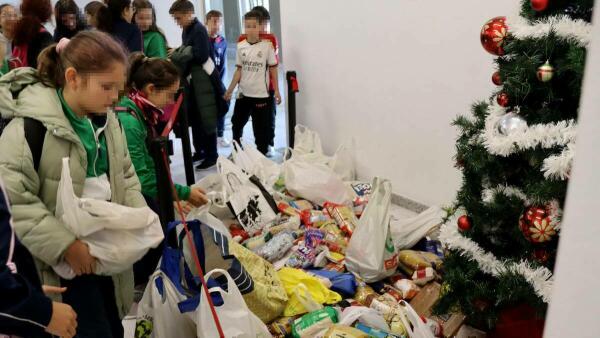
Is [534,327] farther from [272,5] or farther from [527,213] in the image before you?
[272,5]

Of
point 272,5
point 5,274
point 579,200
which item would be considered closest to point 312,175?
point 5,274

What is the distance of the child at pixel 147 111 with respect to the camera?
7.18 ft

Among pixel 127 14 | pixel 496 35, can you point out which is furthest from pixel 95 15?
pixel 496 35

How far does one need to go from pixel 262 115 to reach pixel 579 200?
400 cm

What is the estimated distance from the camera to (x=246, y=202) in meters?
3.06

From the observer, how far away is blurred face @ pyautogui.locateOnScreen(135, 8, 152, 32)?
4.21 meters

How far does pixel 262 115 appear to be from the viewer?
448 cm

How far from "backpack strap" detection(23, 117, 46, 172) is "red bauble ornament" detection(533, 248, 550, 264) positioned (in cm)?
160

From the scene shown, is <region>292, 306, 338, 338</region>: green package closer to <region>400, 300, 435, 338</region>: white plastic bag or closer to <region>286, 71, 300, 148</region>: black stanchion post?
<region>400, 300, 435, 338</region>: white plastic bag

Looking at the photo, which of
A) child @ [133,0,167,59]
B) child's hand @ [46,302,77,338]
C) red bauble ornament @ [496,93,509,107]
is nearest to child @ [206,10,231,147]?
child @ [133,0,167,59]

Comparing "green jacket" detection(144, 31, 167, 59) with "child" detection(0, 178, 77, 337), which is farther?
"green jacket" detection(144, 31, 167, 59)

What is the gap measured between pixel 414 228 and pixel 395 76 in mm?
1197

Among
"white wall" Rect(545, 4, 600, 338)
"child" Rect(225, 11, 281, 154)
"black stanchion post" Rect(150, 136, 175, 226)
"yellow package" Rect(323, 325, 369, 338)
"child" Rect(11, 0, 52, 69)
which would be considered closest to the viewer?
"white wall" Rect(545, 4, 600, 338)

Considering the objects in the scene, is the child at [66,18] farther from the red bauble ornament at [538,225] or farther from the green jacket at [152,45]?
the red bauble ornament at [538,225]
